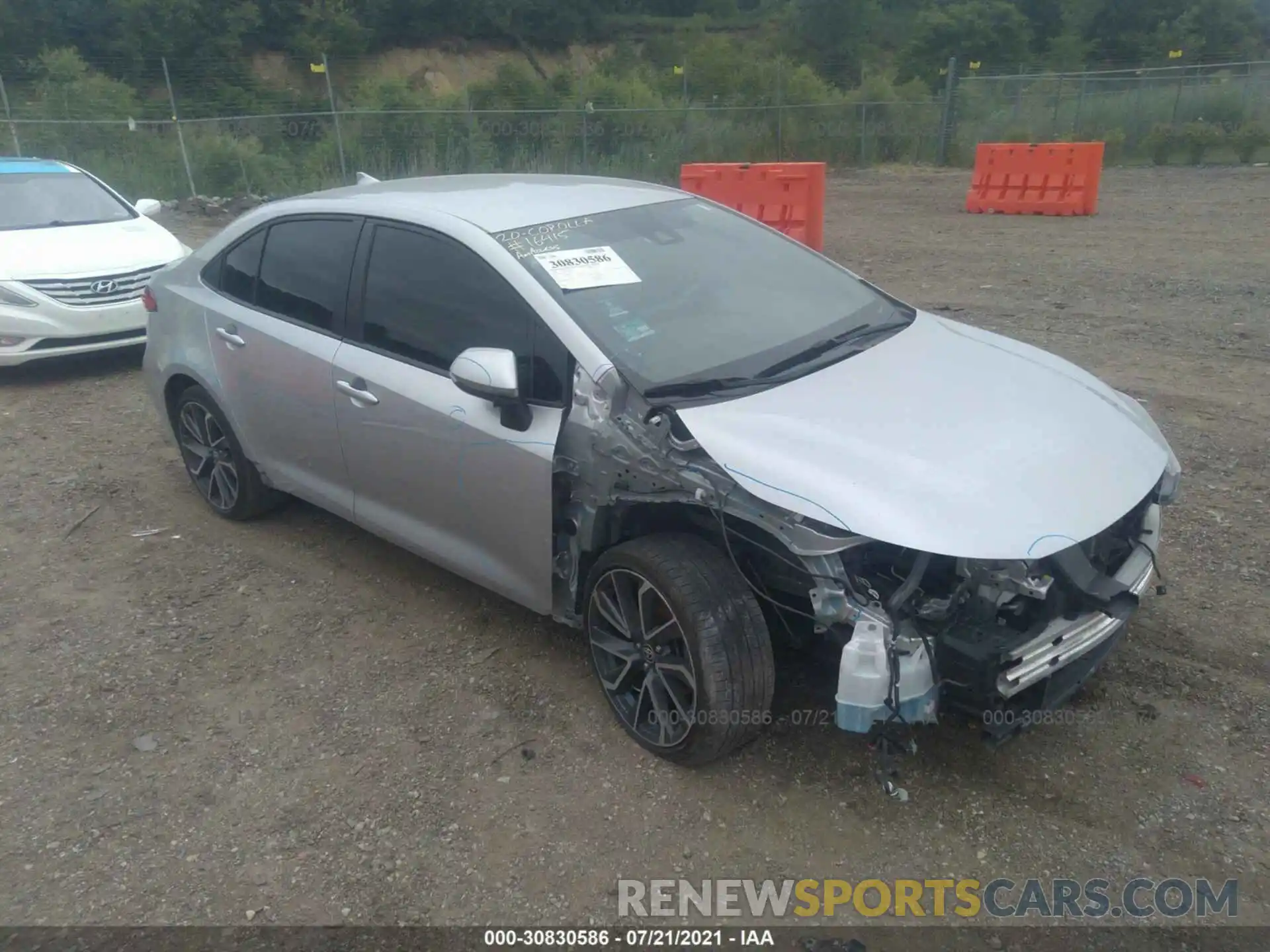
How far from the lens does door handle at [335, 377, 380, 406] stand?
388 cm

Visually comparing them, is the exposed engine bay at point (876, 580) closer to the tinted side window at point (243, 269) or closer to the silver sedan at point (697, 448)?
the silver sedan at point (697, 448)

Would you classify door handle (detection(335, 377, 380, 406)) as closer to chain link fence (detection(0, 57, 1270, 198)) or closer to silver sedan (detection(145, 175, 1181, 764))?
silver sedan (detection(145, 175, 1181, 764))

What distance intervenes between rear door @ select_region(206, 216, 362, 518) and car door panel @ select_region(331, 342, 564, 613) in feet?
0.58

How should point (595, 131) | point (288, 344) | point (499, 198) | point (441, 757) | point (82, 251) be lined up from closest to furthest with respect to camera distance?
point (441, 757)
point (499, 198)
point (288, 344)
point (82, 251)
point (595, 131)

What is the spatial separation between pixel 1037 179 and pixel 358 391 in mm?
13508

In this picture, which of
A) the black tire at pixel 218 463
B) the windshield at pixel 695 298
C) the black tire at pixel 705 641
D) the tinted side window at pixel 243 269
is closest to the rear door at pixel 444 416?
the windshield at pixel 695 298

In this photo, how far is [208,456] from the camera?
5160mm

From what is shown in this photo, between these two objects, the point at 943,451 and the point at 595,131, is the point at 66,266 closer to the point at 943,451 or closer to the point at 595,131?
the point at 943,451

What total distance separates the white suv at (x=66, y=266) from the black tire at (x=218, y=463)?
2.78 metres

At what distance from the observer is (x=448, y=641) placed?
4078 millimetres

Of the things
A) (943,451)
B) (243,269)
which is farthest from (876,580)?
(243,269)

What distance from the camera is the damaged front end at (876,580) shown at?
271 centimetres

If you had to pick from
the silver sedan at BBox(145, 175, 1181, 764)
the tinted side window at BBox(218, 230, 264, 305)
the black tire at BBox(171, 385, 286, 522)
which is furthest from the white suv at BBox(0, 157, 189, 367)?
the silver sedan at BBox(145, 175, 1181, 764)

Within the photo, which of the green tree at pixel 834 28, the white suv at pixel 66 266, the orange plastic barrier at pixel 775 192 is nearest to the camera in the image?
the white suv at pixel 66 266
